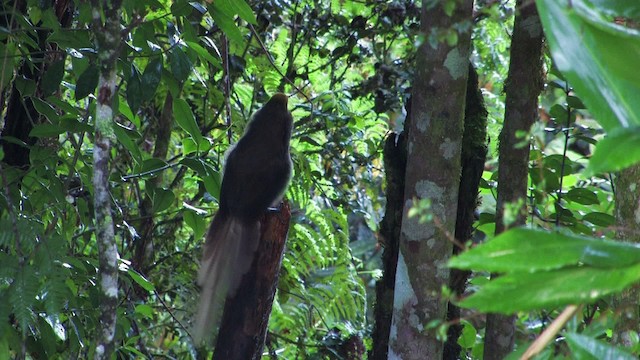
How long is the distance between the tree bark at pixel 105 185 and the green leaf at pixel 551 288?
1.40 metres

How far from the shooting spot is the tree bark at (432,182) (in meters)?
2.52

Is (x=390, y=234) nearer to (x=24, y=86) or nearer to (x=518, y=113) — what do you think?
(x=518, y=113)

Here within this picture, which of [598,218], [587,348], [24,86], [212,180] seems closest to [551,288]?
[587,348]

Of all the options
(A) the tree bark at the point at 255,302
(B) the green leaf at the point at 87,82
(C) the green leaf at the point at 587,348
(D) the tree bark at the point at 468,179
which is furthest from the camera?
(A) the tree bark at the point at 255,302

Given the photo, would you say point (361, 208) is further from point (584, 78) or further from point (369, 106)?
point (584, 78)

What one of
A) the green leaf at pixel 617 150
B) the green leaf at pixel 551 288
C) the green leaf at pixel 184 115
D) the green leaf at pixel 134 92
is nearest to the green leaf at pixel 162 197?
the green leaf at pixel 184 115

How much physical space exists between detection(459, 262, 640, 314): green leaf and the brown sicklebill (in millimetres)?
3007

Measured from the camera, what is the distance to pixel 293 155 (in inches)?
182

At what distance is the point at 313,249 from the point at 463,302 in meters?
3.69

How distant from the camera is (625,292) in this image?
7.83 feet

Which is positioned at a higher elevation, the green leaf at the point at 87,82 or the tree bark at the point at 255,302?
the green leaf at the point at 87,82

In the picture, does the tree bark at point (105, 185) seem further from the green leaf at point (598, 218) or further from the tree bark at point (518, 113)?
the green leaf at point (598, 218)

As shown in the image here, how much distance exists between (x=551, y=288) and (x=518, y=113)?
200cm

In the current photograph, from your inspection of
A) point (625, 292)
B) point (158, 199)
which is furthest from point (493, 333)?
point (158, 199)
